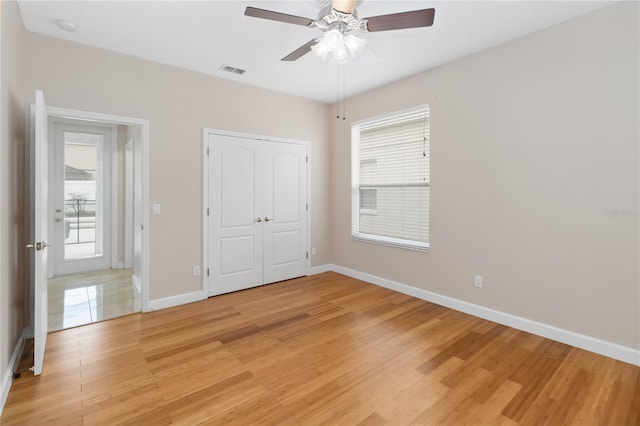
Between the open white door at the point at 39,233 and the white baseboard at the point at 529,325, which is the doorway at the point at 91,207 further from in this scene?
the white baseboard at the point at 529,325

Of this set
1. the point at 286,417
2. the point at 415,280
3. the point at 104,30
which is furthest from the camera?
the point at 415,280

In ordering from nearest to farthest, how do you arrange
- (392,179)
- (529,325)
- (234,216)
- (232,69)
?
(529,325)
(232,69)
(234,216)
(392,179)

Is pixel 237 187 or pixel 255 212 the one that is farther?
pixel 255 212

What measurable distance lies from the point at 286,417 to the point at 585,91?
348 centimetres

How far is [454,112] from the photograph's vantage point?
141 inches

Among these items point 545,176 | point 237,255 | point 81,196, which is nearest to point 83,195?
point 81,196

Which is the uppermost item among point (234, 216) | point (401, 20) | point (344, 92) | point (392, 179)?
point (344, 92)

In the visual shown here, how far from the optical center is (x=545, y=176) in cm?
290

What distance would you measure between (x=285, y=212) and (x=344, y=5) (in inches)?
124

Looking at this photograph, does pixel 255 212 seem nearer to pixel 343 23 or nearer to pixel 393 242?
pixel 393 242

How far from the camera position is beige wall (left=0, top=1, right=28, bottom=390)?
6.78 ft

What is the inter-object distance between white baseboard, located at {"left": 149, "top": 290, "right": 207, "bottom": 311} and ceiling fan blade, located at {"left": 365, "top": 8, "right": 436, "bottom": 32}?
3.49 m

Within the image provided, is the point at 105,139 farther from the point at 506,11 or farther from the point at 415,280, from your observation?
the point at 506,11

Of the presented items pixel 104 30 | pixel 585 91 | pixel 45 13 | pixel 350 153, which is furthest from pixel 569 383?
pixel 45 13
